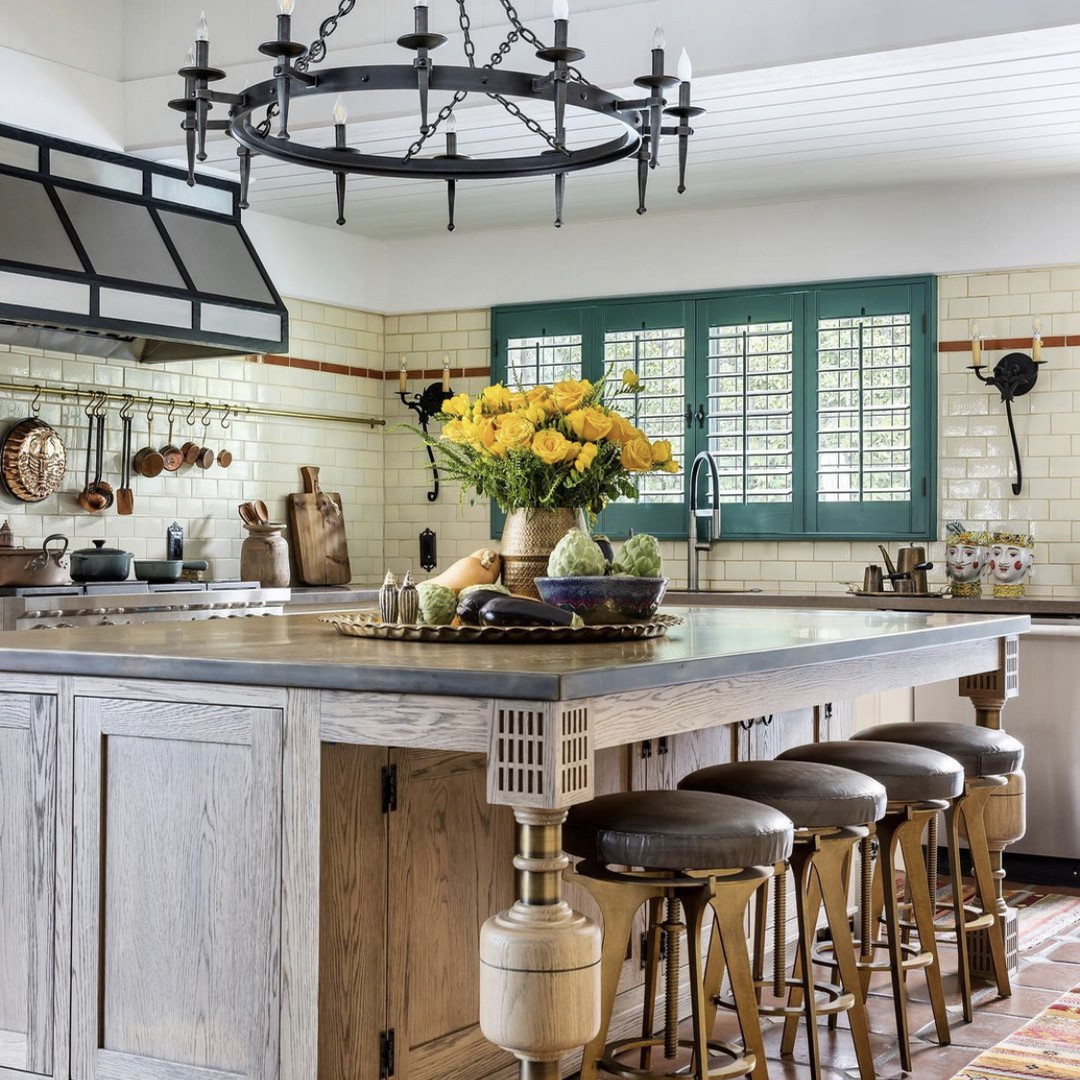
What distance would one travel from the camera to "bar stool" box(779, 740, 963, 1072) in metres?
3.30

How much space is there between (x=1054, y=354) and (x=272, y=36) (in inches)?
133

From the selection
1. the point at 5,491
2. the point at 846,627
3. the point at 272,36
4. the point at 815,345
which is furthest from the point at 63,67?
the point at 846,627

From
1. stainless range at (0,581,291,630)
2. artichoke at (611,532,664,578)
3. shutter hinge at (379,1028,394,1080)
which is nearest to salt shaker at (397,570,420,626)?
artichoke at (611,532,664,578)

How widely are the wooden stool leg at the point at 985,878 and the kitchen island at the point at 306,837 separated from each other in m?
1.03

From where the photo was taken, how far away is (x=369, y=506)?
770cm

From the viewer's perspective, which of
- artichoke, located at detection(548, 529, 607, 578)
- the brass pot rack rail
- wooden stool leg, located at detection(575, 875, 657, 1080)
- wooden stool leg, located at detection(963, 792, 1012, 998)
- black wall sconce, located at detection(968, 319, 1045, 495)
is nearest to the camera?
wooden stool leg, located at detection(575, 875, 657, 1080)

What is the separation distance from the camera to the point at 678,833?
8.20 ft

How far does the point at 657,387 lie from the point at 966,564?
1746 mm

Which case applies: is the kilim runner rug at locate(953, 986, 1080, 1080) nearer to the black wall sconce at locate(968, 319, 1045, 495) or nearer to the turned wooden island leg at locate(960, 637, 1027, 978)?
the turned wooden island leg at locate(960, 637, 1027, 978)

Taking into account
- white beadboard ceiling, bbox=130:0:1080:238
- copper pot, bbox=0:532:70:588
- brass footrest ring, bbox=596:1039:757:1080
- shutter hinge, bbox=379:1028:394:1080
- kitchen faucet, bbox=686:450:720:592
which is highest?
white beadboard ceiling, bbox=130:0:1080:238

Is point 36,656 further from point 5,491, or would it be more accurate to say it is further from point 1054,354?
point 1054,354

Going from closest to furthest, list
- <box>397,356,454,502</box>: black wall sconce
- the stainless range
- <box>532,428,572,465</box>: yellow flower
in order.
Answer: <box>532,428,572,465</box>: yellow flower
the stainless range
<box>397,356,454,502</box>: black wall sconce

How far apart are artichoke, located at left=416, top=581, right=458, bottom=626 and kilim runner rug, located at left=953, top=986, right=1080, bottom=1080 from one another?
1.51 metres

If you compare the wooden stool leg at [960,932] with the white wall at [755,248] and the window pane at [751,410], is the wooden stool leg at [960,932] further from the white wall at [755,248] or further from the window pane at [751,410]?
the white wall at [755,248]
